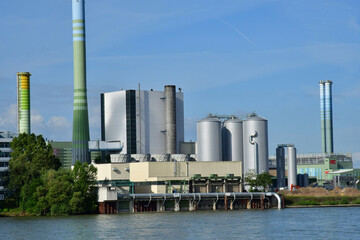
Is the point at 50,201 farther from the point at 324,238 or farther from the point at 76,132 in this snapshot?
the point at 324,238

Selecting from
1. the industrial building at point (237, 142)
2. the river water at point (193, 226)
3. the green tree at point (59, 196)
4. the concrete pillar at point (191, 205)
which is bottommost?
the river water at point (193, 226)

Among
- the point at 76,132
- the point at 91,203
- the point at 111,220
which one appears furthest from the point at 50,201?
the point at 76,132

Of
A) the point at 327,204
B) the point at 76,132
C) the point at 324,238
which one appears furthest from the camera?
the point at 76,132

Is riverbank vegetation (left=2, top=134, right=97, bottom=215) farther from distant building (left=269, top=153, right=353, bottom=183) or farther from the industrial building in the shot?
distant building (left=269, top=153, right=353, bottom=183)

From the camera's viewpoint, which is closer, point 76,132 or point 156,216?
point 156,216

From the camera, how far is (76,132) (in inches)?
4845

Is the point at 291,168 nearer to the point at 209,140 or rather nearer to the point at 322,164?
the point at 209,140

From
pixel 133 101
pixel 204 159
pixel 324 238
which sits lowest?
pixel 324 238

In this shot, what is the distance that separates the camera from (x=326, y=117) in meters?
192

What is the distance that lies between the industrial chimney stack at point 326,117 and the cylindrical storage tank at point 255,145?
64.1 m

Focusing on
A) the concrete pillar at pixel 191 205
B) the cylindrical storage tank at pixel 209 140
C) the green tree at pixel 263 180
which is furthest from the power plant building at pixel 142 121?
the concrete pillar at pixel 191 205

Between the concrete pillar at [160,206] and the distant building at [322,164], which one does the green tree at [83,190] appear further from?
the distant building at [322,164]

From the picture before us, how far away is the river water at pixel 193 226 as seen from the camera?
66625 mm

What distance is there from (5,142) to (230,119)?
1606 inches
